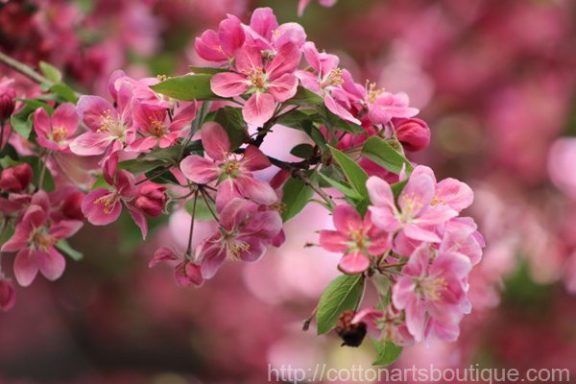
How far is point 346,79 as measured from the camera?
3.66ft

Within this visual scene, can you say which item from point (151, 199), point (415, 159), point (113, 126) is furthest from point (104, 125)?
point (415, 159)

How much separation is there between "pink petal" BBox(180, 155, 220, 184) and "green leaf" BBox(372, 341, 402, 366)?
0.28 metres

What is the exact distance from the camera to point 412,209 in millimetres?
972

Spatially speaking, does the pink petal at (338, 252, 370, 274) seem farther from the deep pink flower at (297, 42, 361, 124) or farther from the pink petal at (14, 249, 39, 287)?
the pink petal at (14, 249, 39, 287)

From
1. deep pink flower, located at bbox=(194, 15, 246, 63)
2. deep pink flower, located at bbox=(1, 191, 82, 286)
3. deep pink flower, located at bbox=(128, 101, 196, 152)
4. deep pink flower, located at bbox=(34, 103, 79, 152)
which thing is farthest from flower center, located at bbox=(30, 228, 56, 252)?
deep pink flower, located at bbox=(194, 15, 246, 63)

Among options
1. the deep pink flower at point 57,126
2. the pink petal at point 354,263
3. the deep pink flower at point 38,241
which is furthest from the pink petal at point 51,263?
the pink petal at point 354,263

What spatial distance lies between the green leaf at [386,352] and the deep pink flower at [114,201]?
1.06ft

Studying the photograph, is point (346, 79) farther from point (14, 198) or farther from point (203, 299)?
point (203, 299)

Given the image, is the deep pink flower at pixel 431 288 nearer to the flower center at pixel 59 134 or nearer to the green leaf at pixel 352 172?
the green leaf at pixel 352 172

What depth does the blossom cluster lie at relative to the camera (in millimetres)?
983

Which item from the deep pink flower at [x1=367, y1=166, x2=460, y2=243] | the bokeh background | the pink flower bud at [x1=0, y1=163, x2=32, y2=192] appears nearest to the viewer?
the deep pink flower at [x1=367, y1=166, x2=460, y2=243]

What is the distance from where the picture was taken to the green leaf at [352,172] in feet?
3.34

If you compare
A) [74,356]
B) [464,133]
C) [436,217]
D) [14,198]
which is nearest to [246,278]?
[74,356]

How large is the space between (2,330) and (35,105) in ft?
9.29
